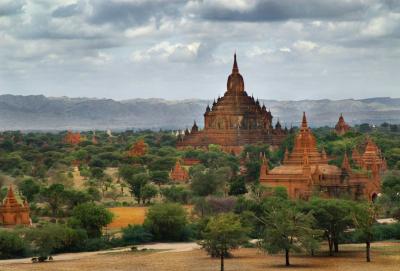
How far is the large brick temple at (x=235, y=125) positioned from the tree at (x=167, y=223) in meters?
71.6

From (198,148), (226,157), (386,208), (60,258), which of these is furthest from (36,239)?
(198,148)

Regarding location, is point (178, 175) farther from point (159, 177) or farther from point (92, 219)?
point (92, 219)

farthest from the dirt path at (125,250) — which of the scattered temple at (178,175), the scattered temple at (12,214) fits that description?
the scattered temple at (178,175)

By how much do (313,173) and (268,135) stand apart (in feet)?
200

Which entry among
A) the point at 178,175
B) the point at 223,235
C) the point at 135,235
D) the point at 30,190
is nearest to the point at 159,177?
the point at 178,175

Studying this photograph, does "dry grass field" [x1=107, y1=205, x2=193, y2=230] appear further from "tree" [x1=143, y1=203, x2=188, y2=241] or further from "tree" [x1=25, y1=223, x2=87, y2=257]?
"tree" [x1=25, y1=223, x2=87, y2=257]

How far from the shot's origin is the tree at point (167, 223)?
6266 cm

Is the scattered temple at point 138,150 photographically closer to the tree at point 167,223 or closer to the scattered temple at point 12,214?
the scattered temple at point 12,214

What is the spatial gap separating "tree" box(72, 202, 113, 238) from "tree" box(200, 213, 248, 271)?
1019 centimetres

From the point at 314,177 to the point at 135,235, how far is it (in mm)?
21660

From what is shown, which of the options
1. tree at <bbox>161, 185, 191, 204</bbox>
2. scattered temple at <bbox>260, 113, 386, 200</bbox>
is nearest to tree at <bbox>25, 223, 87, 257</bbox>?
scattered temple at <bbox>260, 113, 386, 200</bbox>

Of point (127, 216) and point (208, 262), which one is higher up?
point (127, 216)

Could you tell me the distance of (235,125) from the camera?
139250 millimetres

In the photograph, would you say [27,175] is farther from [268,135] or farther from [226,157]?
[268,135]
